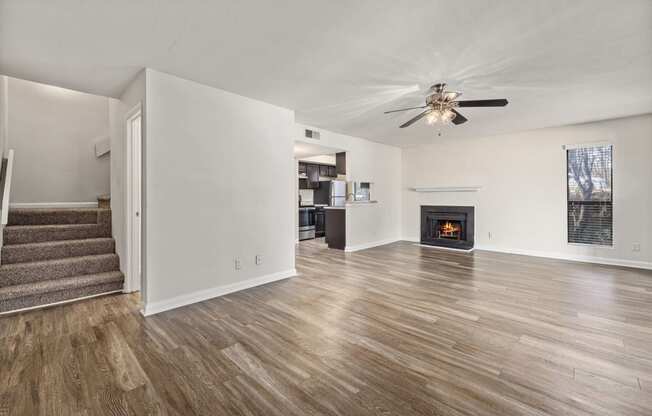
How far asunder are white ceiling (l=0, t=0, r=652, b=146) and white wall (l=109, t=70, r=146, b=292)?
210mm

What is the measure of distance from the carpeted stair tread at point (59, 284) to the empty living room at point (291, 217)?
0.09ft

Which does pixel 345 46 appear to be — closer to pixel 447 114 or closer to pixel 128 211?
pixel 447 114

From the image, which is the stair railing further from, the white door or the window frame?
the window frame

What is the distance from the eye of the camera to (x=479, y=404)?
5.37 ft

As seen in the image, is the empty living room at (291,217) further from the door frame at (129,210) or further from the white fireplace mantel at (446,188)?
the white fireplace mantel at (446,188)

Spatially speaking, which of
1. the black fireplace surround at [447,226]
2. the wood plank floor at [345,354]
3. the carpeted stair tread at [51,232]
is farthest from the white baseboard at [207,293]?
the black fireplace surround at [447,226]

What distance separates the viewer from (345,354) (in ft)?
7.11

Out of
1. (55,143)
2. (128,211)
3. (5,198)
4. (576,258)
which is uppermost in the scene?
(55,143)

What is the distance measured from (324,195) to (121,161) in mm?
5371

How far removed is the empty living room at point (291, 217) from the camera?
1891 mm

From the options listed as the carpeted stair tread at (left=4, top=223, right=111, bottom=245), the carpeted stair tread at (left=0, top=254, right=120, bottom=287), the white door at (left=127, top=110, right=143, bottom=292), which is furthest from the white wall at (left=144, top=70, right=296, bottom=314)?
the carpeted stair tread at (left=4, top=223, right=111, bottom=245)

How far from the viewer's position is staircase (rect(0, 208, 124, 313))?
309 centimetres

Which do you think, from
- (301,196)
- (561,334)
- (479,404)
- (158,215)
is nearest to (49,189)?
(158,215)

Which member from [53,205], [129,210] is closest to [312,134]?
[129,210]
